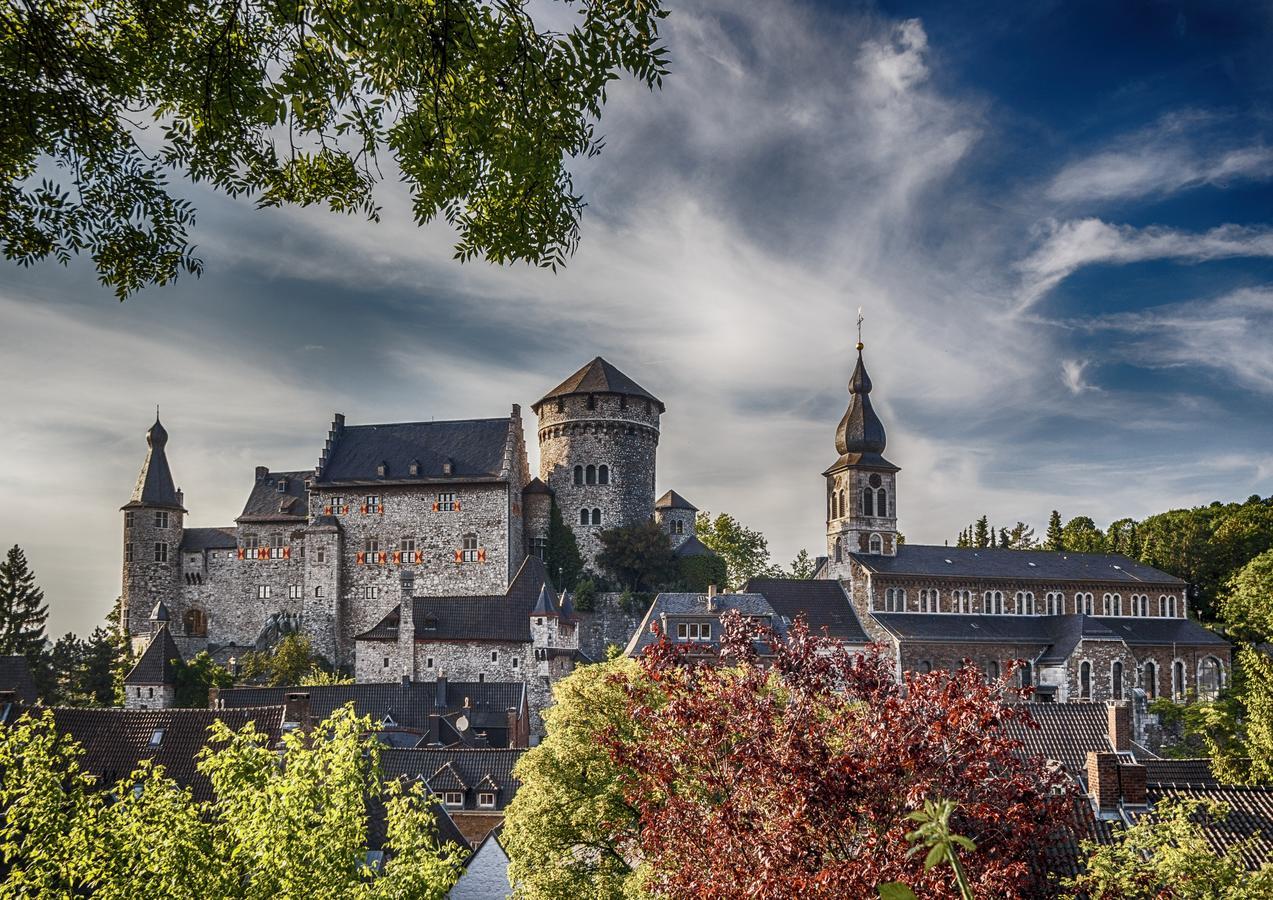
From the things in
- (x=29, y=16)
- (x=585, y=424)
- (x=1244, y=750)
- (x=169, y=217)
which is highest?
(x=585, y=424)

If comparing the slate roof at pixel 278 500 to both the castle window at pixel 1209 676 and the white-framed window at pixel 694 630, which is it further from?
the castle window at pixel 1209 676

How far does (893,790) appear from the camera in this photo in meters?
10.3

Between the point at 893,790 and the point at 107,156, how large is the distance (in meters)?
8.08

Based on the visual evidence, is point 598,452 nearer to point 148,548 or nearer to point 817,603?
point 817,603

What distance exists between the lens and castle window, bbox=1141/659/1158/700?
60.9m

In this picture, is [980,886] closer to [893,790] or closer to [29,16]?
[893,790]

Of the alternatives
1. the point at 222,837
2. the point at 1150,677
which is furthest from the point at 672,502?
the point at 222,837

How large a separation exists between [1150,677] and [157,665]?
52309 mm

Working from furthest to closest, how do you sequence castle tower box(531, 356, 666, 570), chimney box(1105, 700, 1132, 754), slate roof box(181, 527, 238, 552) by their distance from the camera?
slate roof box(181, 527, 238, 552), castle tower box(531, 356, 666, 570), chimney box(1105, 700, 1132, 754)

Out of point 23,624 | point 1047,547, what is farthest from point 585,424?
point 1047,547

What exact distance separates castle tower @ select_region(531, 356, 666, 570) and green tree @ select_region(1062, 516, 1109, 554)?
3606 centimetres

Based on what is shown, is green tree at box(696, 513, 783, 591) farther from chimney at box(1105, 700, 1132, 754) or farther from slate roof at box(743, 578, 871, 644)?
chimney at box(1105, 700, 1132, 754)

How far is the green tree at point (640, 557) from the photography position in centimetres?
6562

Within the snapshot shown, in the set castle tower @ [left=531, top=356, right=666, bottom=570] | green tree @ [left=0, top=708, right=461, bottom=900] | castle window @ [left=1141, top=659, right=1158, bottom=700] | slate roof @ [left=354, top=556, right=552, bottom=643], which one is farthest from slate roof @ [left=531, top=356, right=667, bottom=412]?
green tree @ [left=0, top=708, right=461, bottom=900]
